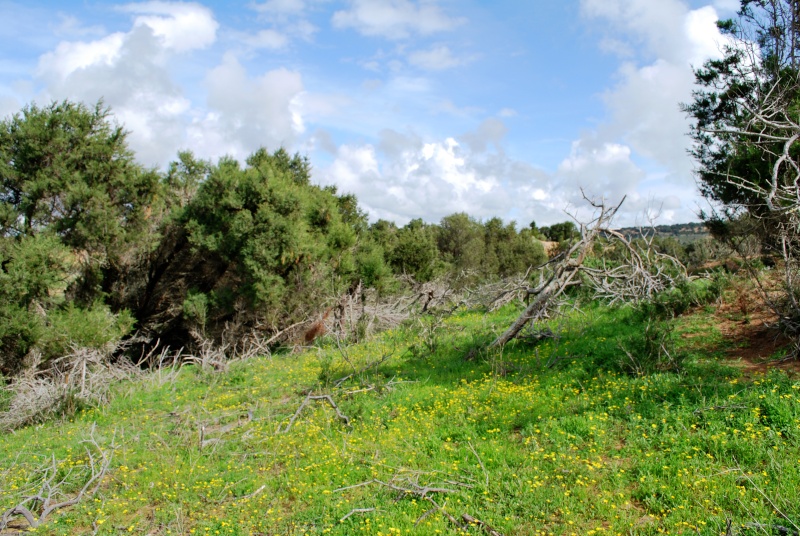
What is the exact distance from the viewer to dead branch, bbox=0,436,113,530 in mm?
4637

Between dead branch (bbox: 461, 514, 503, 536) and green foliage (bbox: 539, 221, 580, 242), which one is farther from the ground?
green foliage (bbox: 539, 221, 580, 242)

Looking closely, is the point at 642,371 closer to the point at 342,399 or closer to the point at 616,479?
the point at 616,479

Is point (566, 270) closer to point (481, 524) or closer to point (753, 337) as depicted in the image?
point (753, 337)

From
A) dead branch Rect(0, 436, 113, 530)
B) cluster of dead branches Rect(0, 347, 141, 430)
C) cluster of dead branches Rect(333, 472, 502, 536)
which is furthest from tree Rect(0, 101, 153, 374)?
cluster of dead branches Rect(333, 472, 502, 536)

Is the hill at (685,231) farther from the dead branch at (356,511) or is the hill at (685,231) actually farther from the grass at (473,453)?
the dead branch at (356,511)

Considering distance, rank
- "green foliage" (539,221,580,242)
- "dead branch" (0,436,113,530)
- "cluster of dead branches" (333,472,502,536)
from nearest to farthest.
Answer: "cluster of dead branches" (333,472,502,536) → "dead branch" (0,436,113,530) → "green foliage" (539,221,580,242)

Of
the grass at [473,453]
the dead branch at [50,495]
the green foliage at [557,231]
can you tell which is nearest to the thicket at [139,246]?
the grass at [473,453]

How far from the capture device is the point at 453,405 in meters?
6.50

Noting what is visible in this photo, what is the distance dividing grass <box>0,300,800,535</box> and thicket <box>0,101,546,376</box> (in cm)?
472

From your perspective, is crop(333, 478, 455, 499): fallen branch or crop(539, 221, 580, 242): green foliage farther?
crop(539, 221, 580, 242): green foliage

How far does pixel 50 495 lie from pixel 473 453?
4.21m

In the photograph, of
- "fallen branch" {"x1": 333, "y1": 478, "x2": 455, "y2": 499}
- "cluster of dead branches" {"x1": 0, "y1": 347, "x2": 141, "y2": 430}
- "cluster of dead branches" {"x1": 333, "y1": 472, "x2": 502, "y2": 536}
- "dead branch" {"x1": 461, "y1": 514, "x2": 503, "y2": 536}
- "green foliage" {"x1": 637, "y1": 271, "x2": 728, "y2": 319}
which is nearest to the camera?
"dead branch" {"x1": 461, "y1": 514, "x2": 503, "y2": 536}

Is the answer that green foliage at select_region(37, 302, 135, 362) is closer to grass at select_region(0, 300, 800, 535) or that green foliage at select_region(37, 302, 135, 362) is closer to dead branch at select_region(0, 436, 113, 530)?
grass at select_region(0, 300, 800, 535)

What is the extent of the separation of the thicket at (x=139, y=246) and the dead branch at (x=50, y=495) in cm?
635
